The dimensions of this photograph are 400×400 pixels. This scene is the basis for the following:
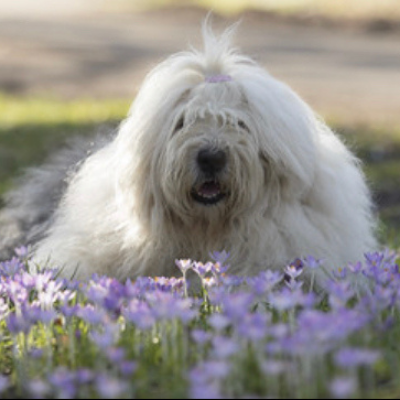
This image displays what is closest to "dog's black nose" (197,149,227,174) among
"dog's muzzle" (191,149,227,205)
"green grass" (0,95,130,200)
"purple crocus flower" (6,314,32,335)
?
"dog's muzzle" (191,149,227,205)

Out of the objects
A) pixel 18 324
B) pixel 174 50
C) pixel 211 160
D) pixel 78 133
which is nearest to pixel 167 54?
pixel 174 50

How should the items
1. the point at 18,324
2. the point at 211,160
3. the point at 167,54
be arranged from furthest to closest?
the point at 167,54
the point at 211,160
the point at 18,324

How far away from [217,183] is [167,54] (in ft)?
39.3

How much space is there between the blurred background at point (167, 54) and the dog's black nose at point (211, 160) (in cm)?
200

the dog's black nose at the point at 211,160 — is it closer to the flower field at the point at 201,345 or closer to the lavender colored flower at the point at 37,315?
the flower field at the point at 201,345

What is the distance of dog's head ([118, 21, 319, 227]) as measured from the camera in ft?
16.9

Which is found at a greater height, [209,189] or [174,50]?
[174,50]

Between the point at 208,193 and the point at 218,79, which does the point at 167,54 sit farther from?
the point at 208,193

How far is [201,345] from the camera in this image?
11.6 ft

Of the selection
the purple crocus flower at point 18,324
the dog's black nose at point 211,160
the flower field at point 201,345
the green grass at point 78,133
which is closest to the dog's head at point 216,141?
the dog's black nose at point 211,160

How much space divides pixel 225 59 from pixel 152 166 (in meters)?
0.68

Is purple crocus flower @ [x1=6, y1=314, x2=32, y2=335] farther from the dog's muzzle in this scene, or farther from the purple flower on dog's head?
the purple flower on dog's head

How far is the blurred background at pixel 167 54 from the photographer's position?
1058 cm

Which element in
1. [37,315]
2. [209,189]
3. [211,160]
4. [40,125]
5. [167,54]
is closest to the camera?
[37,315]
